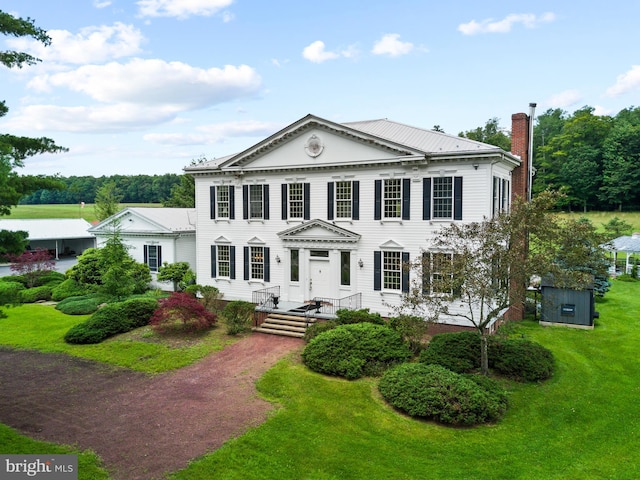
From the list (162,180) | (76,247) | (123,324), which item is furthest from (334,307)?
(162,180)

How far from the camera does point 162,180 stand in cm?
9544

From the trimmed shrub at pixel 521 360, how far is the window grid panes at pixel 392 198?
689cm

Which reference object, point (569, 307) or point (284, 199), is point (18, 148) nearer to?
point (284, 199)

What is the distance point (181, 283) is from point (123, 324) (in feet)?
23.3

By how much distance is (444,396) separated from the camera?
11.9 meters

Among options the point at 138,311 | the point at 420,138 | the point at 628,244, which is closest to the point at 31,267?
the point at 138,311

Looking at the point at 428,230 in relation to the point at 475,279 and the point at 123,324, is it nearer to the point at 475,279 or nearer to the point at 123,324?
the point at 475,279

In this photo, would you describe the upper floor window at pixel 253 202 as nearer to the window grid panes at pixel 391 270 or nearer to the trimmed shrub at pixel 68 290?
the window grid panes at pixel 391 270

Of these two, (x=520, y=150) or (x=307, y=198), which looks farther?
(x=520, y=150)

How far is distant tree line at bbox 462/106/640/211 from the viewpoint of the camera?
193 ft

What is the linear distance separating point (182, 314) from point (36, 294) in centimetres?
1391

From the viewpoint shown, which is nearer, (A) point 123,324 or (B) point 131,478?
(B) point 131,478

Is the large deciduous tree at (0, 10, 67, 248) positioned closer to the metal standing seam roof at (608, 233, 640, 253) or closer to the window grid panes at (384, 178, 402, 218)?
the window grid panes at (384, 178, 402, 218)

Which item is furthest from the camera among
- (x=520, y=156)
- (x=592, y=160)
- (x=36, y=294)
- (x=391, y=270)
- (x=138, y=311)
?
(x=592, y=160)
